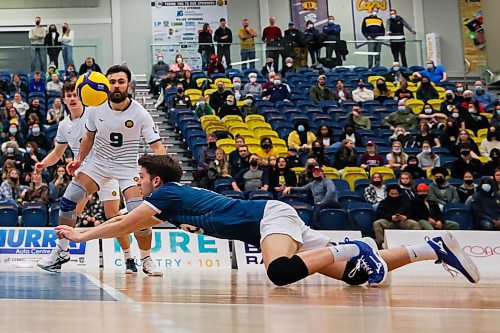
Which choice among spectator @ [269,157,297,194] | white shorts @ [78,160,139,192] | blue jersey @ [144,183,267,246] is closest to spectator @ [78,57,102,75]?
spectator @ [269,157,297,194]

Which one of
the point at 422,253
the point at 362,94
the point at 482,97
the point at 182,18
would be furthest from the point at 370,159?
the point at 182,18

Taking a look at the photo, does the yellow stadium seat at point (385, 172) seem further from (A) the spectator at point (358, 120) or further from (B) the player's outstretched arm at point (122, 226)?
(B) the player's outstretched arm at point (122, 226)

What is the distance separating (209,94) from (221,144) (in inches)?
121

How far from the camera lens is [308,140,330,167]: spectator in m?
14.2

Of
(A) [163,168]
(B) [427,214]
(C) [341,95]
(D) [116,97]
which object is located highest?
(C) [341,95]

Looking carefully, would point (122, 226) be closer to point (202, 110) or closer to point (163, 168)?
point (163, 168)

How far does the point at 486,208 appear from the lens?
494 inches

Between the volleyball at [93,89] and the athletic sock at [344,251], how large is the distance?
2.87 metres

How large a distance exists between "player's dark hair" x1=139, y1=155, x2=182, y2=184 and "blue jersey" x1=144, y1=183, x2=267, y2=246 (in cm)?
5

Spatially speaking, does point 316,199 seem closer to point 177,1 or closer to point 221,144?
point 221,144

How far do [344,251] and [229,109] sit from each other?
11.9 metres

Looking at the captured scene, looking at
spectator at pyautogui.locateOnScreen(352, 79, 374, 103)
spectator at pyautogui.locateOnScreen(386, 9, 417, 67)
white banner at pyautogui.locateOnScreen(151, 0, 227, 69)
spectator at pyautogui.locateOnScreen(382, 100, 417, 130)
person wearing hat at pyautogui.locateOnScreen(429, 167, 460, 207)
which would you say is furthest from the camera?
white banner at pyautogui.locateOnScreen(151, 0, 227, 69)

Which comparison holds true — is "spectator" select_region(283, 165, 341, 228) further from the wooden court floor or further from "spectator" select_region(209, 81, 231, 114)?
the wooden court floor

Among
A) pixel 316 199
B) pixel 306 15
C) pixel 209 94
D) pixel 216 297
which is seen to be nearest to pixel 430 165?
pixel 316 199
